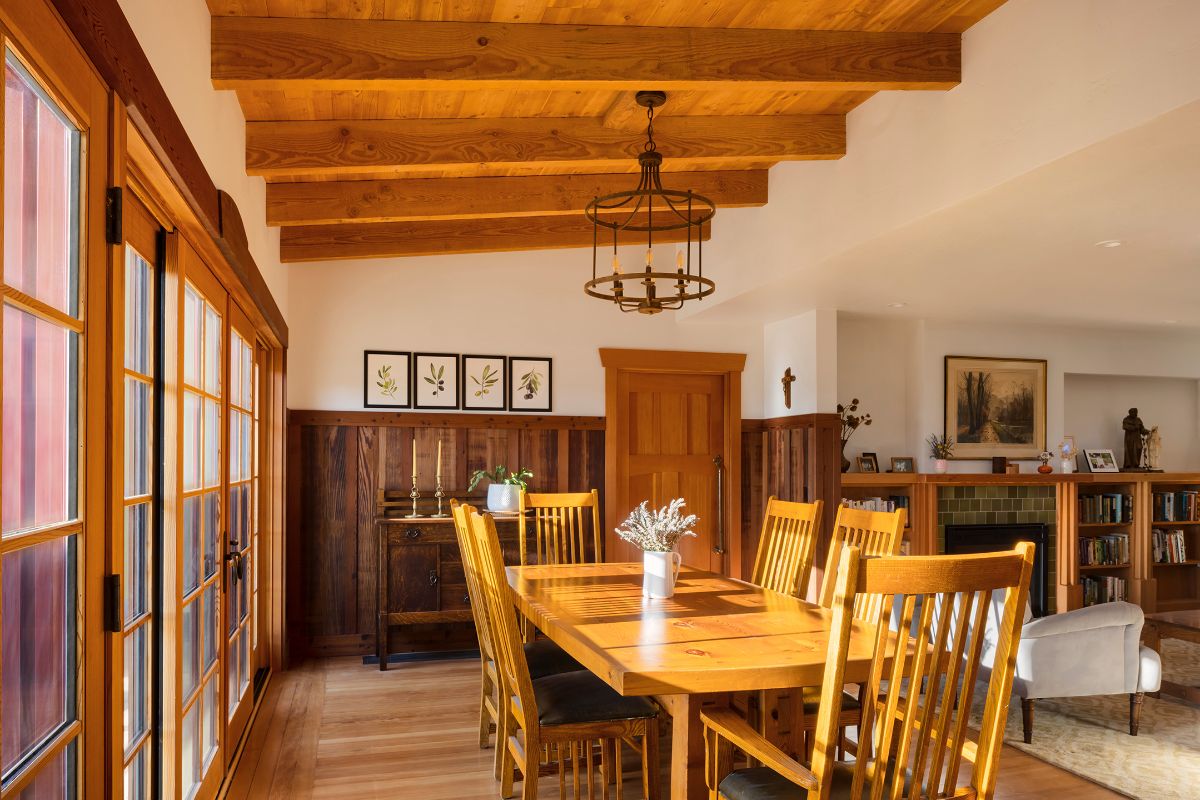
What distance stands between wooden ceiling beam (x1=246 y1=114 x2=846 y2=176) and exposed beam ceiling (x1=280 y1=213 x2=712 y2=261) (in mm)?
1162

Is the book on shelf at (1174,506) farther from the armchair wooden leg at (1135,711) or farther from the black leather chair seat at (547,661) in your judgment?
Answer: the black leather chair seat at (547,661)

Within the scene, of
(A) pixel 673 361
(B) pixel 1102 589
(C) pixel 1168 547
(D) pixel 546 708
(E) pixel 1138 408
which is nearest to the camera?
(D) pixel 546 708

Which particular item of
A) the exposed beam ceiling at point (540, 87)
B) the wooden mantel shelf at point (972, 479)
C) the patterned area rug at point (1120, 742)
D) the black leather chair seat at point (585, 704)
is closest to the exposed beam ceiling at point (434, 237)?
the exposed beam ceiling at point (540, 87)

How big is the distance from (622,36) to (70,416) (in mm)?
2234

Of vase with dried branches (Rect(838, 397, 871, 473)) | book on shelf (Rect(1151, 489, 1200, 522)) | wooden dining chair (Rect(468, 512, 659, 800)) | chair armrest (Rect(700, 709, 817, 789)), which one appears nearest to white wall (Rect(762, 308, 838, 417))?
vase with dried branches (Rect(838, 397, 871, 473))

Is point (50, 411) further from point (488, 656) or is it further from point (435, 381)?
point (435, 381)

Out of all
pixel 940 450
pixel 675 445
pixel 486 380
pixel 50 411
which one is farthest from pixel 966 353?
pixel 50 411

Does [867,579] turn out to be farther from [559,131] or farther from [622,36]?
[559,131]

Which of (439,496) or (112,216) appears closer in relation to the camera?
(112,216)

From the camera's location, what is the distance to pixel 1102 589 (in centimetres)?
711

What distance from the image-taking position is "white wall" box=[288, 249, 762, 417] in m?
5.73

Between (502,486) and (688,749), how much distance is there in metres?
A: 3.30

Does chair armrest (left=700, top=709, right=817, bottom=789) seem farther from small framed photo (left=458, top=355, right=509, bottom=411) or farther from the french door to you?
small framed photo (left=458, top=355, right=509, bottom=411)

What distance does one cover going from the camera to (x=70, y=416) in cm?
148
